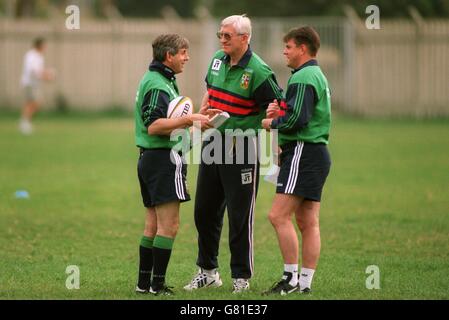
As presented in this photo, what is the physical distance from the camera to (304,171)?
26.6 feet

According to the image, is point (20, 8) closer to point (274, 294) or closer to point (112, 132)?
point (112, 132)

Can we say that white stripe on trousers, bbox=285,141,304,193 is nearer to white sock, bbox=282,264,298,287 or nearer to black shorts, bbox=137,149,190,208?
white sock, bbox=282,264,298,287

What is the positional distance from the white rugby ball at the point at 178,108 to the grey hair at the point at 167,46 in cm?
36

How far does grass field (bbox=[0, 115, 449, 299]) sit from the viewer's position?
879cm

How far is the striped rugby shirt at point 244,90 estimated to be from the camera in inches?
328

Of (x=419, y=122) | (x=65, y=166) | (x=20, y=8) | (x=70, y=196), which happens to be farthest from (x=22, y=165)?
(x=20, y=8)

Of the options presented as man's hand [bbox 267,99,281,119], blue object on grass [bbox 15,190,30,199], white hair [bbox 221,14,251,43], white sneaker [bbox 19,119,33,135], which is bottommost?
blue object on grass [bbox 15,190,30,199]

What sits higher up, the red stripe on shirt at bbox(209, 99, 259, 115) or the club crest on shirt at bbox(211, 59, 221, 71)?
the club crest on shirt at bbox(211, 59, 221, 71)

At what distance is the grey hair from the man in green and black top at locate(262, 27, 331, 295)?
0.88 meters

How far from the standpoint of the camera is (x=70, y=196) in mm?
14781

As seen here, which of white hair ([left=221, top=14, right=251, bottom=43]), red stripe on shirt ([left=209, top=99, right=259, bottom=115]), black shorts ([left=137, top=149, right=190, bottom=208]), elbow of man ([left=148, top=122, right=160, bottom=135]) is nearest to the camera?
elbow of man ([left=148, top=122, right=160, bottom=135])

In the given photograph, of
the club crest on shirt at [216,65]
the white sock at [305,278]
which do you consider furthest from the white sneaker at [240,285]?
the club crest on shirt at [216,65]

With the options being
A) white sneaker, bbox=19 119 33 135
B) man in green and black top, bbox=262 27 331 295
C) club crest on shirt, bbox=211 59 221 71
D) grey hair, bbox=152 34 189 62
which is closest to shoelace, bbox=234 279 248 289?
man in green and black top, bbox=262 27 331 295

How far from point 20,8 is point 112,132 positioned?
13.7 meters
